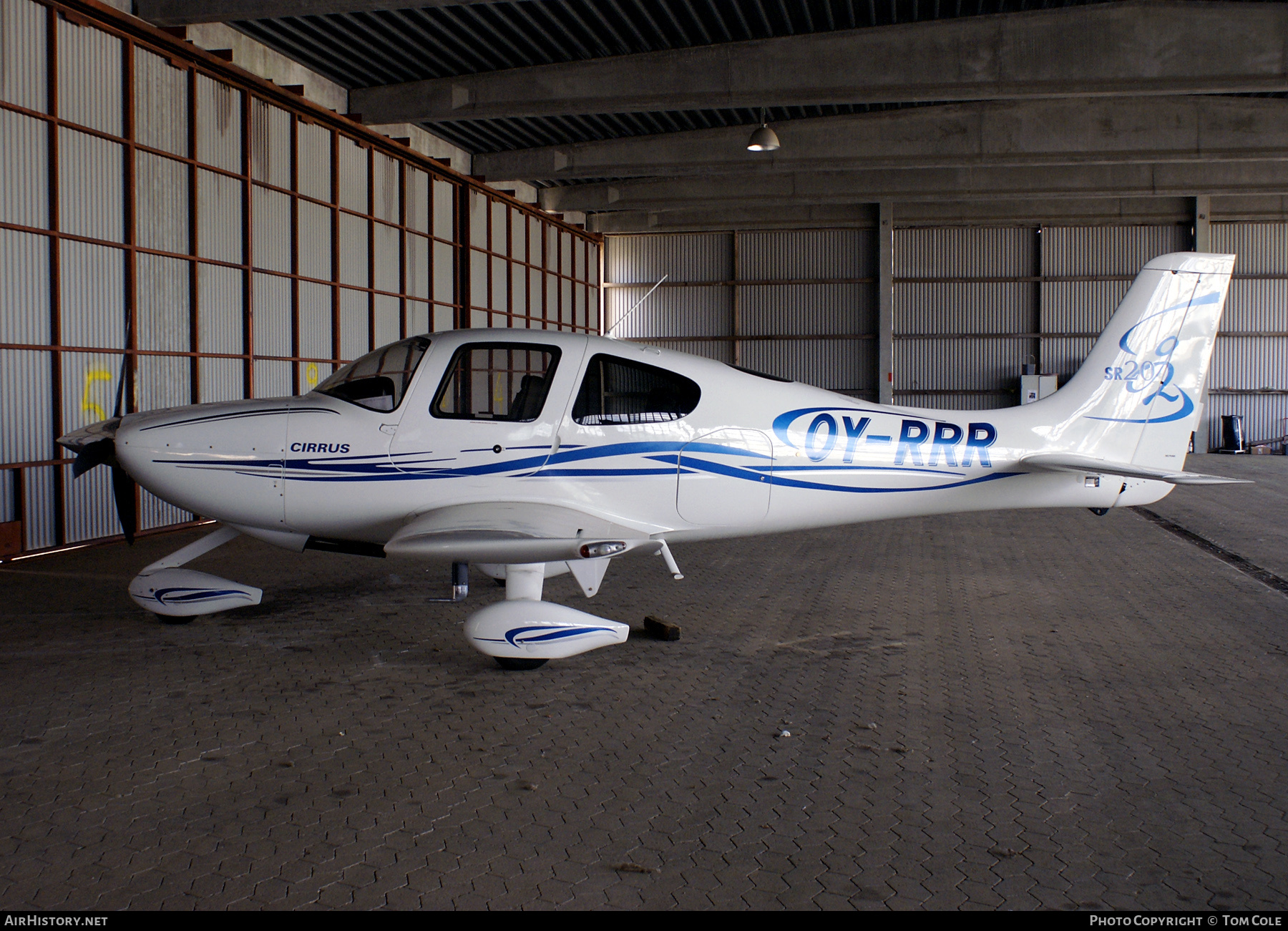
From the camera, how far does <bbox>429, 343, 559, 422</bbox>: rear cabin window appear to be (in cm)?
584

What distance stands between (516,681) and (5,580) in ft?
19.3

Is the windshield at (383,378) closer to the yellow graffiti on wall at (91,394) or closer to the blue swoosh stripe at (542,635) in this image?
the blue swoosh stripe at (542,635)

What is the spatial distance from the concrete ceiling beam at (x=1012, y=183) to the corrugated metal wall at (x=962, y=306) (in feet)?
12.7

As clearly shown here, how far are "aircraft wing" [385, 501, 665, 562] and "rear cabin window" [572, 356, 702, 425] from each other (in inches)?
27.6

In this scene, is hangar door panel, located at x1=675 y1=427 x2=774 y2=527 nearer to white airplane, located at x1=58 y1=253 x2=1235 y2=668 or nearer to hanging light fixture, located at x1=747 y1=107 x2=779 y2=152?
white airplane, located at x1=58 y1=253 x2=1235 y2=668

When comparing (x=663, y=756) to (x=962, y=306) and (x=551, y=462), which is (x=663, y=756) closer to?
(x=551, y=462)

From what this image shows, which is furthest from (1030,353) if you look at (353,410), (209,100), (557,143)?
(353,410)

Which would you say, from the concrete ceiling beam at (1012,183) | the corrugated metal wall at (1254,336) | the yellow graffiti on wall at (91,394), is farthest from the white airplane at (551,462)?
the corrugated metal wall at (1254,336)

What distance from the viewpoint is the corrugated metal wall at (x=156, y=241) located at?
9656 millimetres

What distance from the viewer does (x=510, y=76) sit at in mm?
14117

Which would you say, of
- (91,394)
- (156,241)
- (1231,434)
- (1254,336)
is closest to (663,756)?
(91,394)
